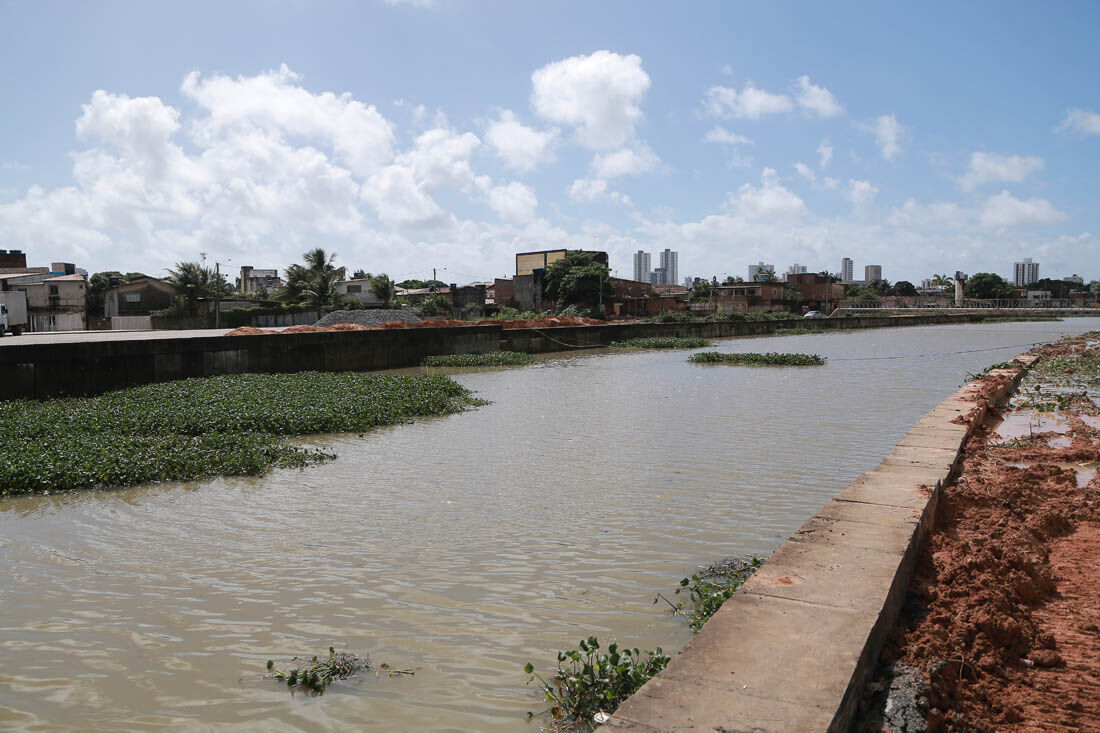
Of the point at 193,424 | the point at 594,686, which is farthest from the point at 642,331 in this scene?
the point at 594,686

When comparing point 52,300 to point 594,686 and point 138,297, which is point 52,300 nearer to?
point 138,297

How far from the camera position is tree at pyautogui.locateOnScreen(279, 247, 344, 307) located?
61156 millimetres

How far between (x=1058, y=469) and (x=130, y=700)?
7.80 metres

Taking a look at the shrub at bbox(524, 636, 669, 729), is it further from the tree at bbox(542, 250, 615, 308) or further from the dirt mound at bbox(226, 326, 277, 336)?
the tree at bbox(542, 250, 615, 308)

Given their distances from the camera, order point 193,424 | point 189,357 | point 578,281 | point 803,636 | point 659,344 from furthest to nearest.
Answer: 1. point 578,281
2. point 659,344
3. point 189,357
4. point 193,424
5. point 803,636

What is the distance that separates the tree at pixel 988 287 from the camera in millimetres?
131000

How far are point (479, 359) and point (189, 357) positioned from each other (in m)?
10.3

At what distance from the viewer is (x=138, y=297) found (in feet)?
197

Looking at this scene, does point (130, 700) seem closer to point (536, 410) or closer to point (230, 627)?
point (230, 627)

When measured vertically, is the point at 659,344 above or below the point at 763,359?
above

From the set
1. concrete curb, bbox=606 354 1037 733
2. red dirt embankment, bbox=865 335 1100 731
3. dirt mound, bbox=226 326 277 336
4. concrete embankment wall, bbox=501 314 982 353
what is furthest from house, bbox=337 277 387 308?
concrete curb, bbox=606 354 1037 733

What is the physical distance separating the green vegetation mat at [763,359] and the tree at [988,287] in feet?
401

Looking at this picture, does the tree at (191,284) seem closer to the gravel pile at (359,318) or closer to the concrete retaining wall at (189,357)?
the gravel pile at (359,318)

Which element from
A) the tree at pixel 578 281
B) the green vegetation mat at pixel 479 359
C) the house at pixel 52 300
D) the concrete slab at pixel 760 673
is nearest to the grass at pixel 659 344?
the green vegetation mat at pixel 479 359
